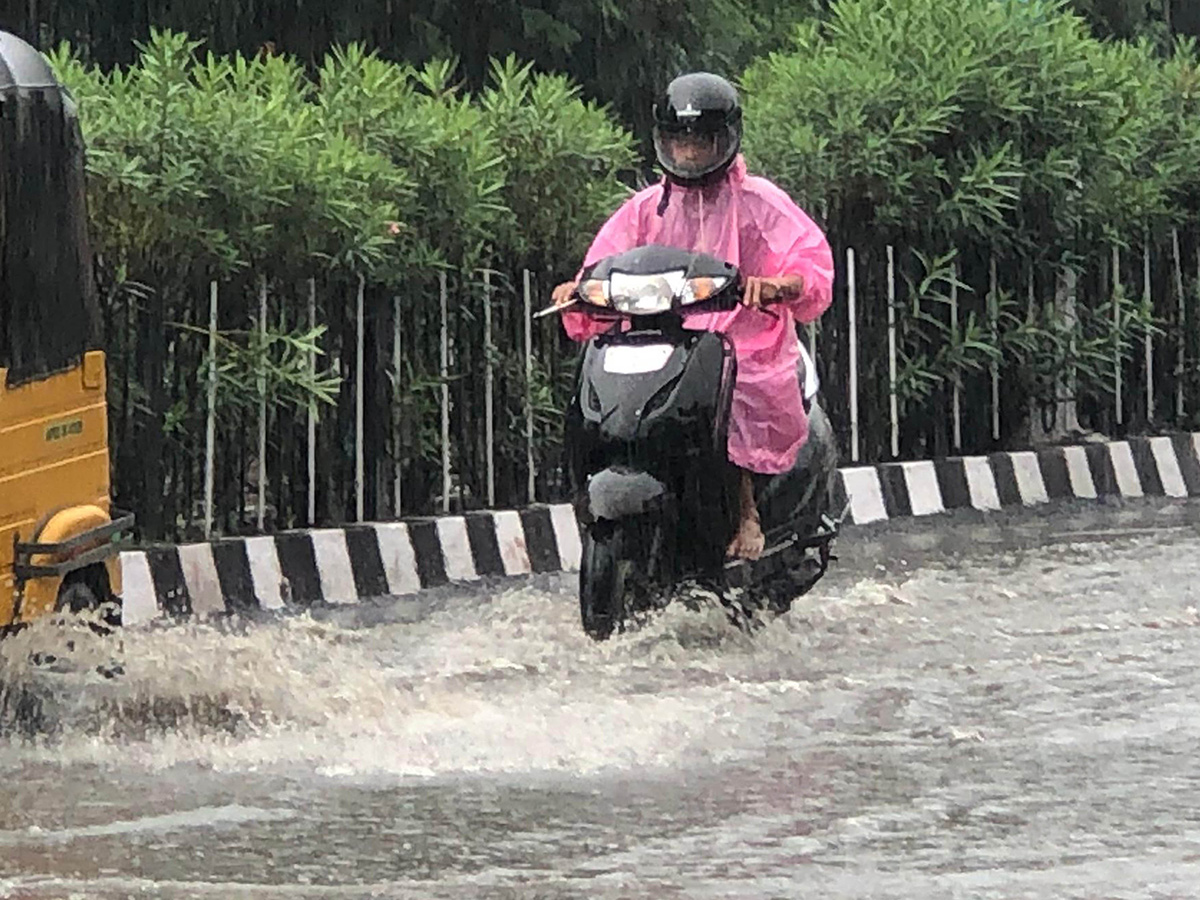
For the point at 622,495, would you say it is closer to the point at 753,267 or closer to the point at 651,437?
the point at 651,437

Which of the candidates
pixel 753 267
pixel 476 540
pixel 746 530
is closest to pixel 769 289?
pixel 753 267

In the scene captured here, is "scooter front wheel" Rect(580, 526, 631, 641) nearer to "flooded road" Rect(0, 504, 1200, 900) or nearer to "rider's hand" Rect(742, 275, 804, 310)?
"flooded road" Rect(0, 504, 1200, 900)

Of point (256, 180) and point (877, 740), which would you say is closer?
point (877, 740)

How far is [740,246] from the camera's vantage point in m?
9.48

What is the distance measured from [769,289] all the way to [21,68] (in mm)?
2354

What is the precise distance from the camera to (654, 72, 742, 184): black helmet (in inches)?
363

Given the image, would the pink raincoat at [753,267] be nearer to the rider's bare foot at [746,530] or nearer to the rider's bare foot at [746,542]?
the rider's bare foot at [746,530]

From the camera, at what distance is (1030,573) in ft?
37.9

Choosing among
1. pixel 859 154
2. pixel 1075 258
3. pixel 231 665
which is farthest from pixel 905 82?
pixel 231 665

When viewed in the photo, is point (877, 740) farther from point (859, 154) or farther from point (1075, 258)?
point (1075, 258)

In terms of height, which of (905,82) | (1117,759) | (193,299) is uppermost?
(905,82)

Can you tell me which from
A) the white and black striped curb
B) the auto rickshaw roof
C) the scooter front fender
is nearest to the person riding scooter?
the scooter front fender

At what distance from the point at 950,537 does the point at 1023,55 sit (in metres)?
3.18

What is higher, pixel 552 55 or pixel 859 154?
pixel 552 55
